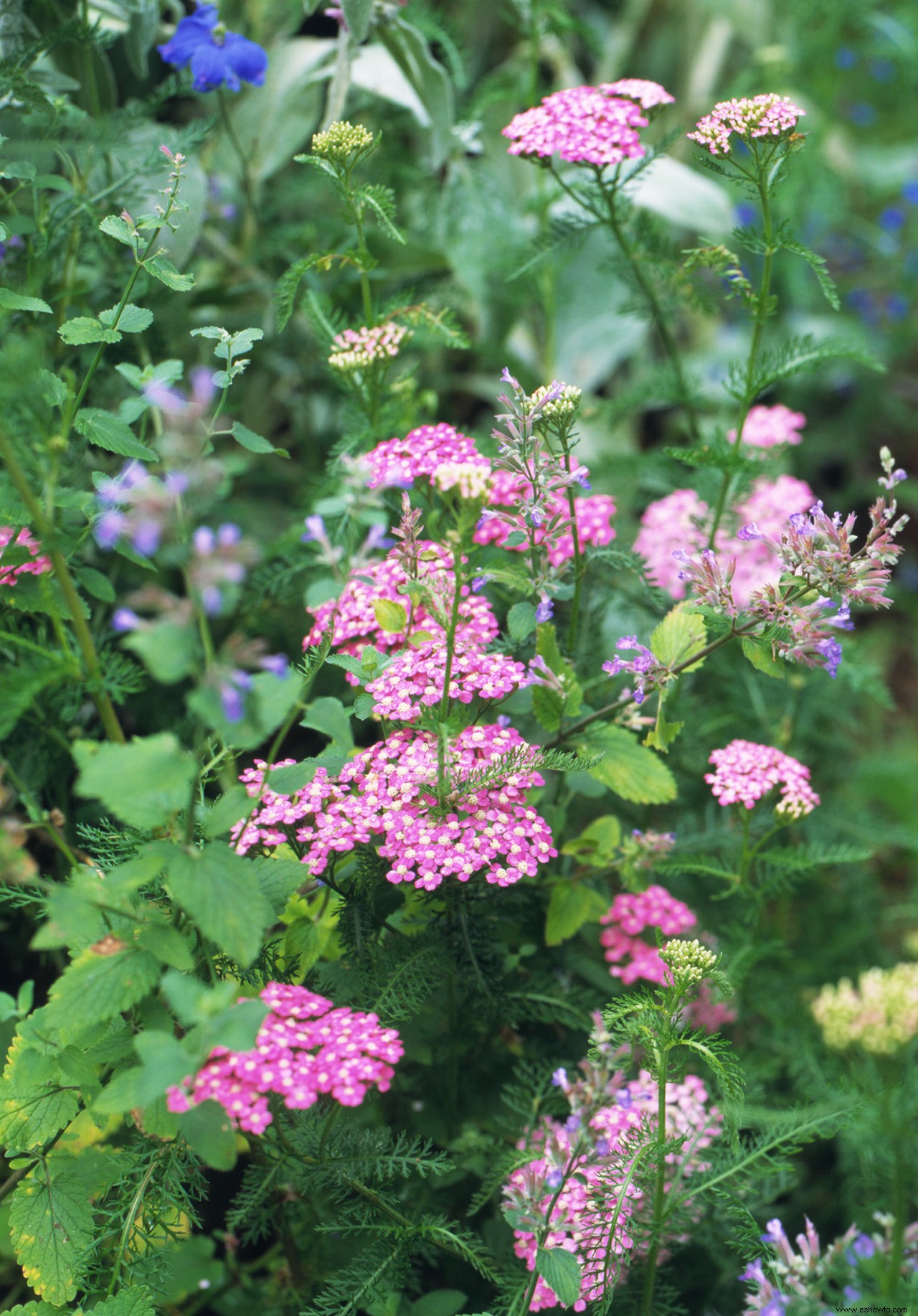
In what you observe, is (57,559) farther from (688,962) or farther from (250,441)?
(688,962)

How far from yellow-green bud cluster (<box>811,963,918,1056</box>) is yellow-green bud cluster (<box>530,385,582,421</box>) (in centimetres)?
47

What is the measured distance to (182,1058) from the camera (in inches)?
23.4

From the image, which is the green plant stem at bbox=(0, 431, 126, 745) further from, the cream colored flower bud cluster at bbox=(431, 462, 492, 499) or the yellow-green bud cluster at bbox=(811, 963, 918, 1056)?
the yellow-green bud cluster at bbox=(811, 963, 918, 1056)

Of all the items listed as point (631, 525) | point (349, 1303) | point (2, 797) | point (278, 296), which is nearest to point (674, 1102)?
point (349, 1303)

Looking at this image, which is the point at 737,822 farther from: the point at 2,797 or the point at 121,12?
the point at 121,12

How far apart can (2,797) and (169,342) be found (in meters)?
0.91

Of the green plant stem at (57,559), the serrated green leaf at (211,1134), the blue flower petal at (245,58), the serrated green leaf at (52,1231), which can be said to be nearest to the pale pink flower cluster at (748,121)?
the blue flower petal at (245,58)

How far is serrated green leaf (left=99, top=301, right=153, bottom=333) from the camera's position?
2.85 feet

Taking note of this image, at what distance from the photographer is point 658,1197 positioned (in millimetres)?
801

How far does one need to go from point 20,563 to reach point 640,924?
64 centimetres

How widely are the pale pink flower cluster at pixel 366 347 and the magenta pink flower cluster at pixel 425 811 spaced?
1.21 feet

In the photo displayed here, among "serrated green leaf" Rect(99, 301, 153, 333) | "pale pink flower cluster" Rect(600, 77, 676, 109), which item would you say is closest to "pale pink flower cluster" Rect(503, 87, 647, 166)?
"pale pink flower cluster" Rect(600, 77, 676, 109)

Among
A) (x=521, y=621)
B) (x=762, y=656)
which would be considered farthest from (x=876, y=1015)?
(x=521, y=621)

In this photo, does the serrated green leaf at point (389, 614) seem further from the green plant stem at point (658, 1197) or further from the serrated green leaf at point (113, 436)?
the green plant stem at point (658, 1197)
